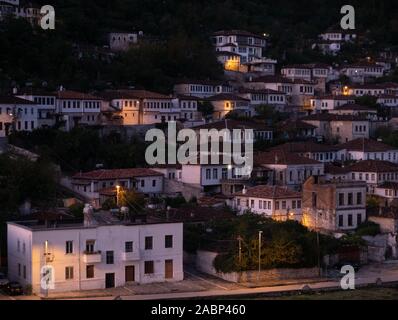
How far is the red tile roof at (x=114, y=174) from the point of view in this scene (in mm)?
52219

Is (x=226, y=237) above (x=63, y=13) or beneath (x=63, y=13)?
beneath

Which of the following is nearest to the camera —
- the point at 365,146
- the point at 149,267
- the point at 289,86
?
the point at 149,267

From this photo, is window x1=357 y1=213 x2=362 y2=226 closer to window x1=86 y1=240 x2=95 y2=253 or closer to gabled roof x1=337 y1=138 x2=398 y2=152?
gabled roof x1=337 y1=138 x2=398 y2=152

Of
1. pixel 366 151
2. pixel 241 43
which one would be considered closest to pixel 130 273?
pixel 366 151

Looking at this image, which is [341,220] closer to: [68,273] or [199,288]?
[199,288]

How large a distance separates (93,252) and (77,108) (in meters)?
24.8

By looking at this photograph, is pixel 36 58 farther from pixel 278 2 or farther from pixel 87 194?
pixel 278 2

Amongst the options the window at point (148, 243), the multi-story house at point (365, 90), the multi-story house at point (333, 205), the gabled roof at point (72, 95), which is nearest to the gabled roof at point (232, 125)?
the gabled roof at point (72, 95)

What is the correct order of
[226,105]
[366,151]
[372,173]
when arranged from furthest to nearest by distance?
[226,105], [366,151], [372,173]

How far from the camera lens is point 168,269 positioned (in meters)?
40.5

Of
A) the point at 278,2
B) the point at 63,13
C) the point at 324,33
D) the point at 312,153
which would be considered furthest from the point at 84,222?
the point at 278,2

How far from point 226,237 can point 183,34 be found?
4633 centimetres

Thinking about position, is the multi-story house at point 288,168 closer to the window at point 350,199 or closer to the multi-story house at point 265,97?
the window at point 350,199

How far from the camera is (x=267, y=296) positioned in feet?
125
